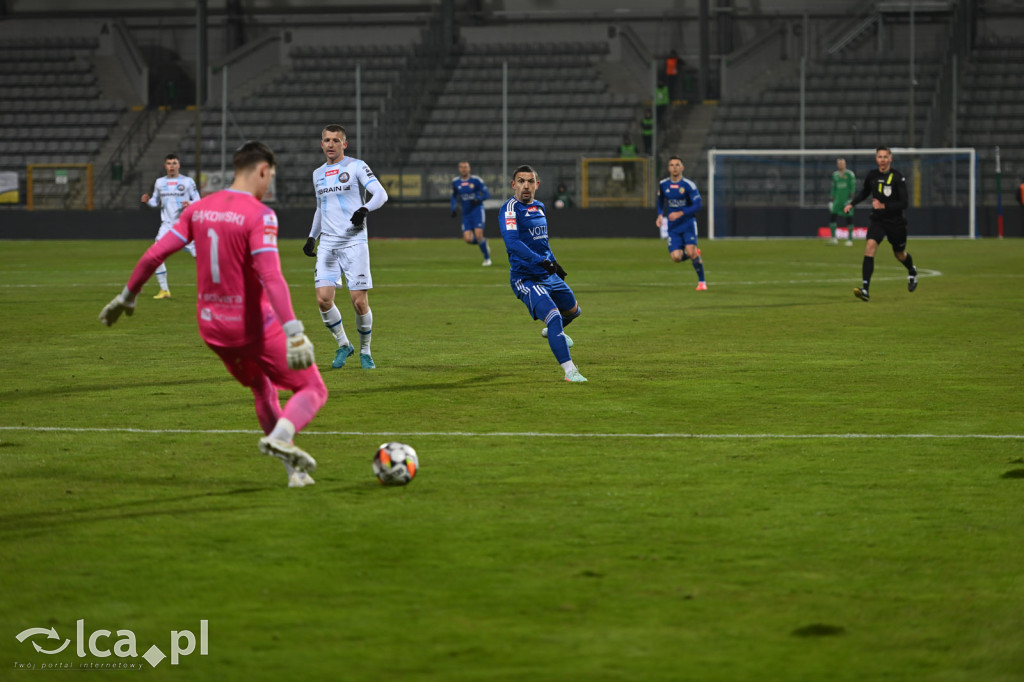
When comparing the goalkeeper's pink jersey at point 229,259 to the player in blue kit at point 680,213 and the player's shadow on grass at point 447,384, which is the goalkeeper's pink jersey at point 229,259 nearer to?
the player's shadow on grass at point 447,384

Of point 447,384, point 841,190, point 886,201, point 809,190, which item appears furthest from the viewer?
point 809,190

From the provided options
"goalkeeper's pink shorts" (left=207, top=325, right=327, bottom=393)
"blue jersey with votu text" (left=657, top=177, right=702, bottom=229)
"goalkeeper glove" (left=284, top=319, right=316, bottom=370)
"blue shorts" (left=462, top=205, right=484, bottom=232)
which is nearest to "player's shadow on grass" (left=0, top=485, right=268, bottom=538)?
"goalkeeper's pink shorts" (left=207, top=325, right=327, bottom=393)

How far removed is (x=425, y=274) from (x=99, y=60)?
33037 mm

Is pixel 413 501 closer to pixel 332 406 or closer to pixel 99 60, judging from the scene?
pixel 332 406

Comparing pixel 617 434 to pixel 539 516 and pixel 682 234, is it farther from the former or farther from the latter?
pixel 682 234

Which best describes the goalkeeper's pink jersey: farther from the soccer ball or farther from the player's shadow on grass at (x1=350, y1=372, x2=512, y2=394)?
the player's shadow on grass at (x1=350, y1=372, x2=512, y2=394)

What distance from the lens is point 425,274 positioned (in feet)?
88.1

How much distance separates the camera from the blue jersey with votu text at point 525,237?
464 inches

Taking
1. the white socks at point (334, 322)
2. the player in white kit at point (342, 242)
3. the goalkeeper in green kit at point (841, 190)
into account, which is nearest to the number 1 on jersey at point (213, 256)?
the player in white kit at point (342, 242)

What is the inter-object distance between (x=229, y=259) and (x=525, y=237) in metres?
5.45

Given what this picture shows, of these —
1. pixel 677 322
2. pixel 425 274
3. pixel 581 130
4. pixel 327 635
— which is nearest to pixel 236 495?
pixel 327 635

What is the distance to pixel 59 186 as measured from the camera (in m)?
47.4

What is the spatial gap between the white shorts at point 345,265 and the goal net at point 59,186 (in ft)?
122

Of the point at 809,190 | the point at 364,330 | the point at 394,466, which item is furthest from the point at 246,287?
the point at 809,190
